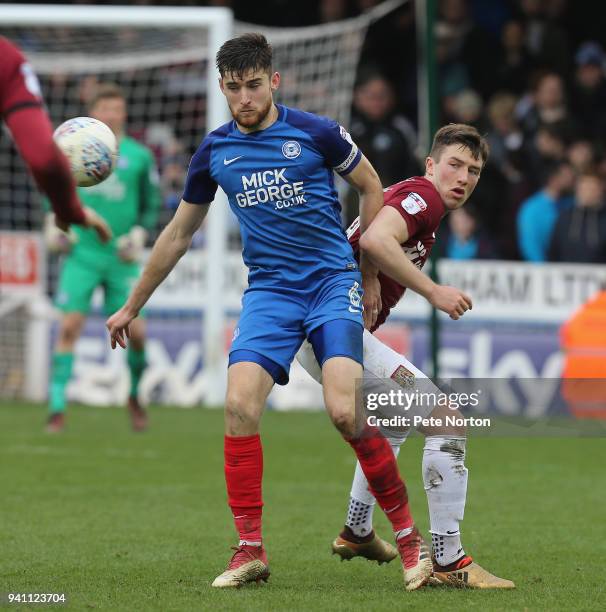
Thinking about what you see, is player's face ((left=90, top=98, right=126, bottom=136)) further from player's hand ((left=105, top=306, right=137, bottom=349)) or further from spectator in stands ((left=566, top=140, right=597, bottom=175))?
spectator in stands ((left=566, top=140, right=597, bottom=175))

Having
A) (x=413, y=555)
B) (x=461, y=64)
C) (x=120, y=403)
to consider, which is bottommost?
(x=120, y=403)

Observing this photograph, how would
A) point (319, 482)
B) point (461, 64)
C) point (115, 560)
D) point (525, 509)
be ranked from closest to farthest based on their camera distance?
point (115, 560), point (525, 509), point (319, 482), point (461, 64)

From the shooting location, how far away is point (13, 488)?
8523 mm

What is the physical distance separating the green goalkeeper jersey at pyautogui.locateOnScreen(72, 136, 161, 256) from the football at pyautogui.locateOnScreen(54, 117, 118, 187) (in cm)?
584

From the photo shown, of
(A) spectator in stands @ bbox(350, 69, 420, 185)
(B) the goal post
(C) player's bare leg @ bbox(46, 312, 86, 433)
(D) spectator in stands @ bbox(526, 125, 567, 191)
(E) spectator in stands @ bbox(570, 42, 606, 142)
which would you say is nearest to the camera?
(C) player's bare leg @ bbox(46, 312, 86, 433)

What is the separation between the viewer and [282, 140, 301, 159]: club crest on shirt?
5922 millimetres

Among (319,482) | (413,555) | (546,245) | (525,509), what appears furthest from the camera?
(546,245)

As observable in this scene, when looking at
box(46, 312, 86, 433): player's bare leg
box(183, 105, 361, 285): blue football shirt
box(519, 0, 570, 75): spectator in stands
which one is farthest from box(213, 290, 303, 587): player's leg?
box(519, 0, 570, 75): spectator in stands

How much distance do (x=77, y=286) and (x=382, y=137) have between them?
5.14 meters

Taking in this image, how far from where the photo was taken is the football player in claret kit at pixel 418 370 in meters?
5.62

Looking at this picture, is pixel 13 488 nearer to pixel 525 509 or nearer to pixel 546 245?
pixel 525 509

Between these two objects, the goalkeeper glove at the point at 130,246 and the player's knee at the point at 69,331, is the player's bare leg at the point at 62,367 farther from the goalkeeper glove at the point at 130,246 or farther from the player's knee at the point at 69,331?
the goalkeeper glove at the point at 130,246

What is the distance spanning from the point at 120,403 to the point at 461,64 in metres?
6.44

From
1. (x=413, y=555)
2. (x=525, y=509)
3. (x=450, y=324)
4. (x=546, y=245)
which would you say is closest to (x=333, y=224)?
(x=413, y=555)
